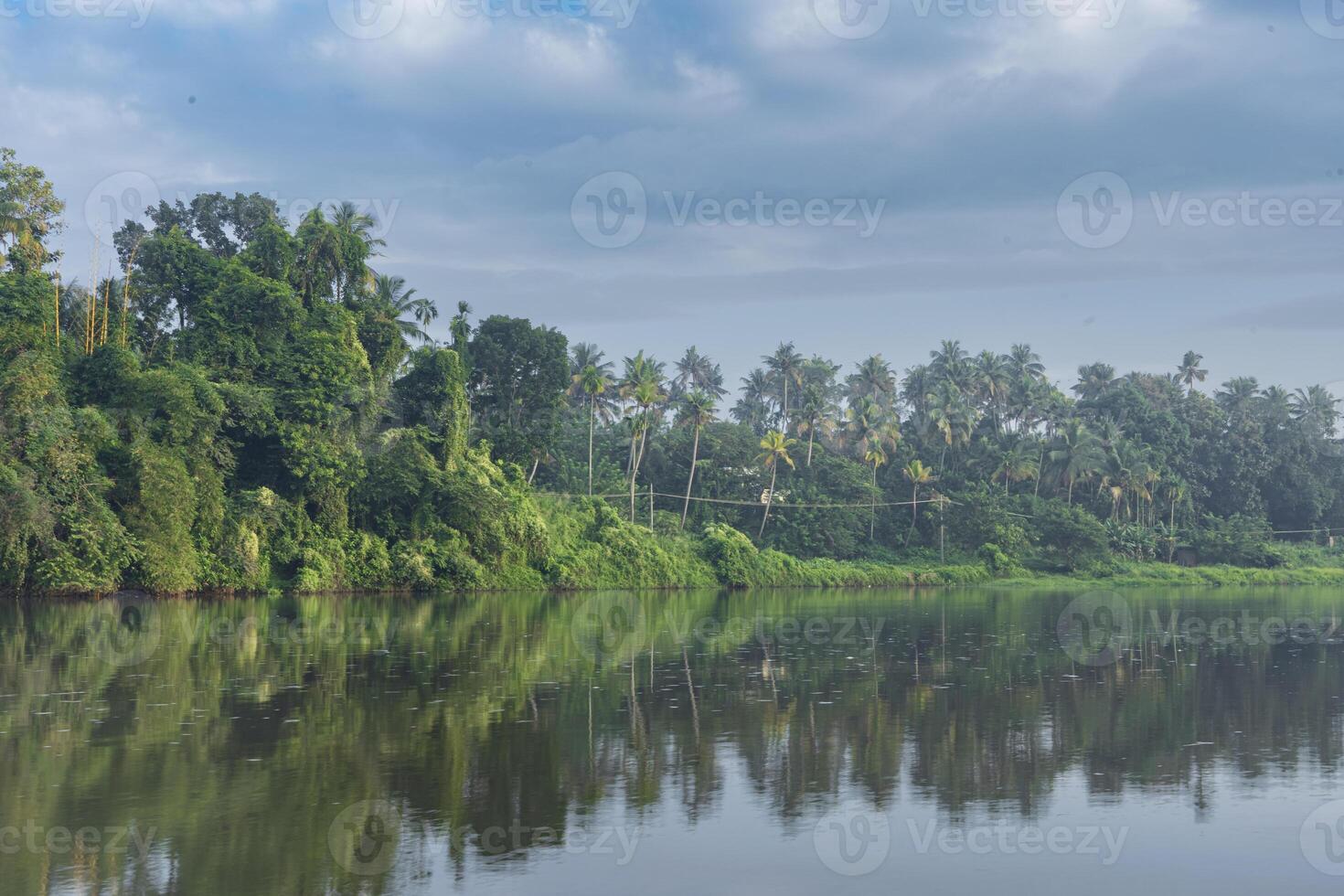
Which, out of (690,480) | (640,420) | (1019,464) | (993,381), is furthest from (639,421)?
(993,381)

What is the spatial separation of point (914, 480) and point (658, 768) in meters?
74.5

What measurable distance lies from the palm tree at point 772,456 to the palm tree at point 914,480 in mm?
9009

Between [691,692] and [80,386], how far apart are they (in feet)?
121

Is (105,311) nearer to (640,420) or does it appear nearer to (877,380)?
(640,420)

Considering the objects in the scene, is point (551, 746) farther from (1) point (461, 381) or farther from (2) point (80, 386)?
(1) point (461, 381)

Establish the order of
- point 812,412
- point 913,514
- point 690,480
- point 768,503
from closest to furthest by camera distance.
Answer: point 690,480
point 768,503
point 913,514
point 812,412

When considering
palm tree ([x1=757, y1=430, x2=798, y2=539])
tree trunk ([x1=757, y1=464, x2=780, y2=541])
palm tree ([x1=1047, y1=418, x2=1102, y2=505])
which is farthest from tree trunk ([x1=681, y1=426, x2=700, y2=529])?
palm tree ([x1=1047, y1=418, x2=1102, y2=505])

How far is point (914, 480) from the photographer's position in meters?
86.9

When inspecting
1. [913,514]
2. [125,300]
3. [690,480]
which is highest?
[125,300]

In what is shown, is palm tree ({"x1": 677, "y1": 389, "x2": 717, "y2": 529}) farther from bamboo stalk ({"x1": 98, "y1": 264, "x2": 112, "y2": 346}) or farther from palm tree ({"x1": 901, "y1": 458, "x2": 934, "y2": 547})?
bamboo stalk ({"x1": 98, "y1": 264, "x2": 112, "y2": 346})

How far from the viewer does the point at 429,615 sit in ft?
132

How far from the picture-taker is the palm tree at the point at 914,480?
86550 mm

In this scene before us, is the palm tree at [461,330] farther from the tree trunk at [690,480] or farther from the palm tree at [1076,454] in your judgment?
the palm tree at [1076,454]

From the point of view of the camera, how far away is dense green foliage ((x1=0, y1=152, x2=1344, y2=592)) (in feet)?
150
